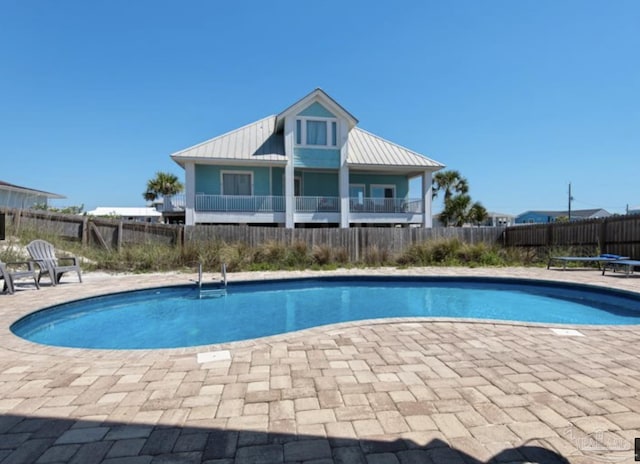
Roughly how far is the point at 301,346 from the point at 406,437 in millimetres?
1906

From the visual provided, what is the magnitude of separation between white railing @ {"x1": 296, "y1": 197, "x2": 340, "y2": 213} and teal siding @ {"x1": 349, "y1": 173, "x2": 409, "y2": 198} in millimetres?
2215

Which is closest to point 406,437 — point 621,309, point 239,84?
point 621,309

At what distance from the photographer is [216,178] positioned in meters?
17.2

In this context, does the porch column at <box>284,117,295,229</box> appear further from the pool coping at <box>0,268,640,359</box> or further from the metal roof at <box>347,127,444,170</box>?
the pool coping at <box>0,268,640,359</box>

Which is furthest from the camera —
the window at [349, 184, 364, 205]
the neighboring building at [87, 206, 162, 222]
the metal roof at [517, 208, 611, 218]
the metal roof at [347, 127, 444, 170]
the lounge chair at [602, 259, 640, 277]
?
the metal roof at [517, 208, 611, 218]

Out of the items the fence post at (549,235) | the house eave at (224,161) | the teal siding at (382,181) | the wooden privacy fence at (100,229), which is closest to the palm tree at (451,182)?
the teal siding at (382,181)

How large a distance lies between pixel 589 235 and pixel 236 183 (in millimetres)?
16235

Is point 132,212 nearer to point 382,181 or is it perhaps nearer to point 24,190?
point 24,190

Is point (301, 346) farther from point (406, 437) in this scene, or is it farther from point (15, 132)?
point (15, 132)

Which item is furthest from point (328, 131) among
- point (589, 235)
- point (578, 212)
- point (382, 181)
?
point (578, 212)

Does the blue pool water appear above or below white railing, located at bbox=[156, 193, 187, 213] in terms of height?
below

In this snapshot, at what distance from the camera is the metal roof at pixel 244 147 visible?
16.2 meters

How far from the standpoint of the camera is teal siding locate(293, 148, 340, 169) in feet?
56.0

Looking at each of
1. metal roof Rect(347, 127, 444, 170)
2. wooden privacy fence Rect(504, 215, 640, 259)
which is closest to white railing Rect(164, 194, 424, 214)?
metal roof Rect(347, 127, 444, 170)
